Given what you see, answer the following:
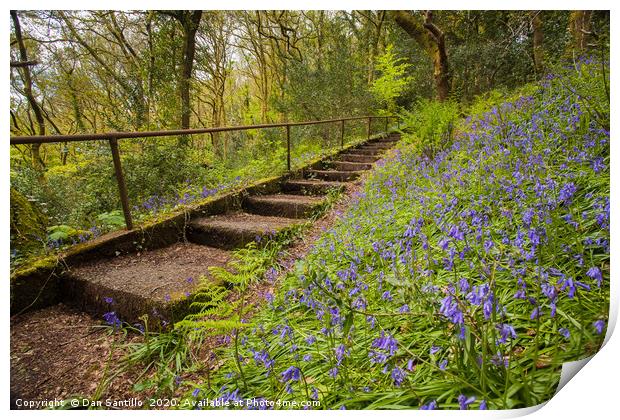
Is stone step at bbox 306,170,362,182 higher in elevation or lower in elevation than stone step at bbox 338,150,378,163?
lower

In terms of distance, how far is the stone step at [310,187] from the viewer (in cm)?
416

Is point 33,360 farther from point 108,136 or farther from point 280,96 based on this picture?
point 280,96

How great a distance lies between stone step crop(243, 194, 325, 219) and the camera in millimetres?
3459

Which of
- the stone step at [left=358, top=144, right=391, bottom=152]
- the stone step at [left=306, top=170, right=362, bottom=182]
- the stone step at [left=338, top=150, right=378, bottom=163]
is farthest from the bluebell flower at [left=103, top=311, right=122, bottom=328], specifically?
the stone step at [left=358, top=144, right=391, bottom=152]

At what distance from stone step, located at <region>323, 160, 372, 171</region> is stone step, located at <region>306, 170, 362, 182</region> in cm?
45

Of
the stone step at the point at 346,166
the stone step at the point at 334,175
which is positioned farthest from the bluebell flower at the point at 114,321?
the stone step at the point at 346,166

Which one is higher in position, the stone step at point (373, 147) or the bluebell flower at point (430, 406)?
the stone step at point (373, 147)

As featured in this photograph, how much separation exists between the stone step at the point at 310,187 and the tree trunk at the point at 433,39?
14.4 ft

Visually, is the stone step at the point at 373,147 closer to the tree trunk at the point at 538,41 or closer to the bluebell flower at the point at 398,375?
the tree trunk at the point at 538,41

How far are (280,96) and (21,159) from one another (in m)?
5.38

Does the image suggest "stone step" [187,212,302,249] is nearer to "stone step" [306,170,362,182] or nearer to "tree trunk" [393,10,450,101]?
"stone step" [306,170,362,182]

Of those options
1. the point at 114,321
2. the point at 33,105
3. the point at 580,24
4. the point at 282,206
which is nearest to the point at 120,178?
the point at 114,321

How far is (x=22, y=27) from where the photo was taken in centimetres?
237

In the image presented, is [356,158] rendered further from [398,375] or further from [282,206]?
[398,375]
